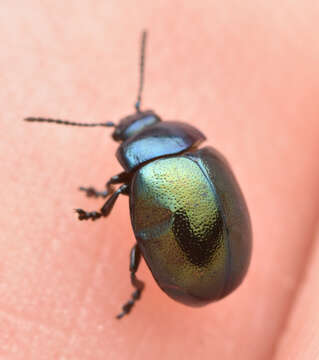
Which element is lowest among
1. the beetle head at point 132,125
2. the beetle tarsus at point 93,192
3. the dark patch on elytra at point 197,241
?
the beetle tarsus at point 93,192

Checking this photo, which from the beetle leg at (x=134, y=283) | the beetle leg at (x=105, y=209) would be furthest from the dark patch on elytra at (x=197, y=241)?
the beetle leg at (x=105, y=209)

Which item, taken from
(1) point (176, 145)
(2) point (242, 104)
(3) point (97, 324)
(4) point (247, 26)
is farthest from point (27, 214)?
(4) point (247, 26)

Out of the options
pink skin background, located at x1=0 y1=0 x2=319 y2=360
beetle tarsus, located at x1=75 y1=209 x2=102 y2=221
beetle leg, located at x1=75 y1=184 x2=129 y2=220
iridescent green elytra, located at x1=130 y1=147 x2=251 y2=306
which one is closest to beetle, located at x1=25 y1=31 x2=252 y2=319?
iridescent green elytra, located at x1=130 y1=147 x2=251 y2=306

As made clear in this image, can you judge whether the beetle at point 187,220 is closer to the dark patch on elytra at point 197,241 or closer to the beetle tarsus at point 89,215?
the dark patch on elytra at point 197,241

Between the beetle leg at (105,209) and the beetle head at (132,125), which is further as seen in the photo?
the beetle head at (132,125)

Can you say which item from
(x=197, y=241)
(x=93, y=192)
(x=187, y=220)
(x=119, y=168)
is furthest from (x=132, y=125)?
(x=197, y=241)

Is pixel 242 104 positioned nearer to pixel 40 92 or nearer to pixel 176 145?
pixel 176 145

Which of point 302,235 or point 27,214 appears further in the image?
point 302,235
